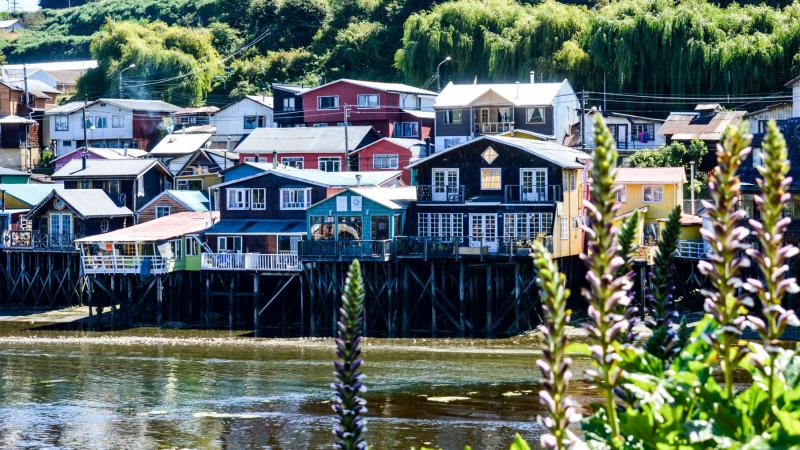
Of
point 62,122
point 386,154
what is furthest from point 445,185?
point 62,122

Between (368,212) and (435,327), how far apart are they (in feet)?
17.9

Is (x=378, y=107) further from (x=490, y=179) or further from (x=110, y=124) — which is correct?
(x=490, y=179)

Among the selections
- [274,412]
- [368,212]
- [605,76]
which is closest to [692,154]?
[605,76]

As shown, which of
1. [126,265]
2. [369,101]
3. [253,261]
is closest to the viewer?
[253,261]

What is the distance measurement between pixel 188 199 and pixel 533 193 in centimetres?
2117

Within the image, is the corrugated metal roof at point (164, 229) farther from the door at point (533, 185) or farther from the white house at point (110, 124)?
the white house at point (110, 124)

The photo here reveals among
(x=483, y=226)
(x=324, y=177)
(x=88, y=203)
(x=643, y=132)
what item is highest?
(x=643, y=132)

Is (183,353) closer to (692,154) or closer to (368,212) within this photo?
(368,212)

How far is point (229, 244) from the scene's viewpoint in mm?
56688

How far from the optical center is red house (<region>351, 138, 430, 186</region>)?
7219cm

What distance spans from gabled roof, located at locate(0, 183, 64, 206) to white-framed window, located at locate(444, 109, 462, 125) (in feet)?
69.6

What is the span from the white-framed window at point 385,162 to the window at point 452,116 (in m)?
3.60

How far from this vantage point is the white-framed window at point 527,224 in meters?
51.2

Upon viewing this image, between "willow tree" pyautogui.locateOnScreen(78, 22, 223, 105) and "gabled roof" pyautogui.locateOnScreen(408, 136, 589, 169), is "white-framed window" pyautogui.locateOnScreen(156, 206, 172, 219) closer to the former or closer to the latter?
"gabled roof" pyautogui.locateOnScreen(408, 136, 589, 169)
